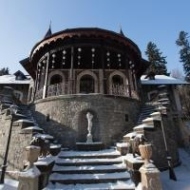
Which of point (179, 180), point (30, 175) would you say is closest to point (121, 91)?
point (179, 180)

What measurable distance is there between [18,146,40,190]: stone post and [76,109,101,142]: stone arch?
4.56 metres

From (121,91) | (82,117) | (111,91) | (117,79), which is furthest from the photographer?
(117,79)

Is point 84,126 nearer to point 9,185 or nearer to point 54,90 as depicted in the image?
point 54,90

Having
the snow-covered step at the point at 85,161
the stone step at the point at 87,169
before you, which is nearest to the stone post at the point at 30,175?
the stone step at the point at 87,169

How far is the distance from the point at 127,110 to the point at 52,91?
17.0 ft

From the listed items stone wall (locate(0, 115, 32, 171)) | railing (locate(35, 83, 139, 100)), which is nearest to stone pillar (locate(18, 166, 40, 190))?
stone wall (locate(0, 115, 32, 171))

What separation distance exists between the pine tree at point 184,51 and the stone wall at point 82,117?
71.2 feet

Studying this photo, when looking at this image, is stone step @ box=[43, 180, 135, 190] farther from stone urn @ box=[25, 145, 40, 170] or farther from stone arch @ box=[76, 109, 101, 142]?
stone arch @ box=[76, 109, 101, 142]

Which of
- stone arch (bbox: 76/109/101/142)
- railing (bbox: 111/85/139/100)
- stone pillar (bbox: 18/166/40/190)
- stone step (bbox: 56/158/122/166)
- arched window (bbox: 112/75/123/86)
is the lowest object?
stone pillar (bbox: 18/166/40/190)

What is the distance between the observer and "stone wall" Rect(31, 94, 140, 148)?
9.92m

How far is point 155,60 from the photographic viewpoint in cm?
3272

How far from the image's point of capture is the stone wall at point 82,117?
391 inches

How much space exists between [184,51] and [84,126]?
26919 mm

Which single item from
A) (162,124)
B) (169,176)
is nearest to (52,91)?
(162,124)
